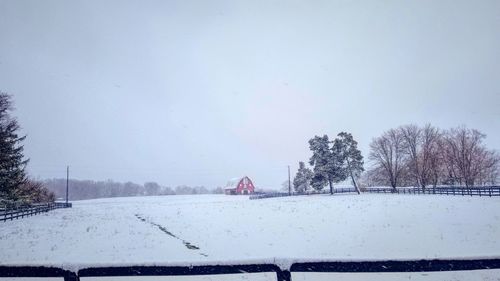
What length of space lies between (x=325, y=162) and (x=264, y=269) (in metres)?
67.5

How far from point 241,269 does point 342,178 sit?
66.9m

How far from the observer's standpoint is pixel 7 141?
3200 cm

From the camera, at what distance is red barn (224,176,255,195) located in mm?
107250

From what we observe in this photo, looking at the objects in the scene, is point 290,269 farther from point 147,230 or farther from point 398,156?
point 398,156

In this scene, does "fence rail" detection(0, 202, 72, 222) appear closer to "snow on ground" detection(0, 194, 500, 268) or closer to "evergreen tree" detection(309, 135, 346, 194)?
"snow on ground" detection(0, 194, 500, 268)

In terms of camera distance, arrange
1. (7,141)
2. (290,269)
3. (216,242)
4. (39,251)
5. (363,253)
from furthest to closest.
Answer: (7,141) → (216,242) → (39,251) → (363,253) → (290,269)

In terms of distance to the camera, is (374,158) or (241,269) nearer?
(241,269)

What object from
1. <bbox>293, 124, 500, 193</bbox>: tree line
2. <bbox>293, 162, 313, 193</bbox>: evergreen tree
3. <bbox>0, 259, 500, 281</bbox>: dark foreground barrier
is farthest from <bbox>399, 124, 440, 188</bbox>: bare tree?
<bbox>0, 259, 500, 281</bbox>: dark foreground barrier

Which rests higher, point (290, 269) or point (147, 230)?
point (290, 269)

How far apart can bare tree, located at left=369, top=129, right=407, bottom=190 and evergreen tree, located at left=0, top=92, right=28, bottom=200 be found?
215ft

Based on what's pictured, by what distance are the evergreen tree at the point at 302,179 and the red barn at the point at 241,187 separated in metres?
26.7

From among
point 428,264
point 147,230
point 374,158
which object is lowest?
point 147,230

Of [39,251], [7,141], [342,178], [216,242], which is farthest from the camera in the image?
[342,178]

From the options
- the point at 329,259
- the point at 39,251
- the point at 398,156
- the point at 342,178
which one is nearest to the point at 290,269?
the point at 329,259
